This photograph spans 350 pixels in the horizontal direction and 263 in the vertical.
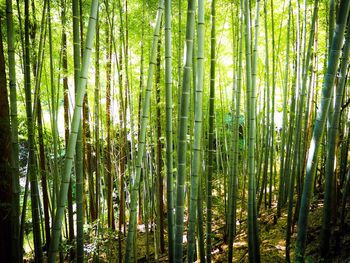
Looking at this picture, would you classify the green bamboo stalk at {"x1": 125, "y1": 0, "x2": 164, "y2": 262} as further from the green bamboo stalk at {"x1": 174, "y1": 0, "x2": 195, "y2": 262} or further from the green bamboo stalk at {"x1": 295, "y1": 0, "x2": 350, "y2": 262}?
the green bamboo stalk at {"x1": 295, "y1": 0, "x2": 350, "y2": 262}

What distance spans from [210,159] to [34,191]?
2063mm

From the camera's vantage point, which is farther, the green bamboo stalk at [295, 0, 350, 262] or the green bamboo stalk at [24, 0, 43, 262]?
the green bamboo stalk at [24, 0, 43, 262]

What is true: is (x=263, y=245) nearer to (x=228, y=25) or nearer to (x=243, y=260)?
(x=243, y=260)

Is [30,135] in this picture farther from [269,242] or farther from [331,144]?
[269,242]

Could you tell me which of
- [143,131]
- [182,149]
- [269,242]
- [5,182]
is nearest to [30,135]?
[5,182]

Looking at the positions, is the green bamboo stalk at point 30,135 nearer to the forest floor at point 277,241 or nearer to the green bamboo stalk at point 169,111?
the green bamboo stalk at point 169,111

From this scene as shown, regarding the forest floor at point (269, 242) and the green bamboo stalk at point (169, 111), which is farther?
the forest floor at point (269, 242)

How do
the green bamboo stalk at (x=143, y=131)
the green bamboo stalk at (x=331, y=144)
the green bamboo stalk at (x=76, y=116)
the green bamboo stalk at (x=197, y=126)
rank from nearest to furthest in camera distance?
the green bamboo stalk at (x=76, y=116) → the green bamboo stalk at (x=197, y=126) → the green bamboo stalk at (x=143, y=131) → the green bamboo stalk at (x=331, y=144)

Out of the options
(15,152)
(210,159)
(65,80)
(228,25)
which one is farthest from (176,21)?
(15,152)

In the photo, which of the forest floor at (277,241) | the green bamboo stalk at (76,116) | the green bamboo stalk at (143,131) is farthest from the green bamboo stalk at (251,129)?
the green bamboo stalk at (76,116)

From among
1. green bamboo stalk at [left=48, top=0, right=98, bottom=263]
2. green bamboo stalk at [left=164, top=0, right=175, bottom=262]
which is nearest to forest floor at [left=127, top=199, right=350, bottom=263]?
green bamboo stalk at [left=164, top=0, right=175, bottom=262]

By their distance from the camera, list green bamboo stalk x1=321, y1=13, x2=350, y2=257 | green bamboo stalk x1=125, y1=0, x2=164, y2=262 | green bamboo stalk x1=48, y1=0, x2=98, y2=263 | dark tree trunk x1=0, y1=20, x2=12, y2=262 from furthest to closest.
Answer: dark tree trunk x1=0, y1=20, x2=12, y2=262 < green bamboo stalk x1=321, y1=13, x2=350, y2=257 < green bamboo stalk x1=125, y1=0, x2=164, y2=262 < green bamboo stalk x1=48, y1=0, x2=98, y2=263

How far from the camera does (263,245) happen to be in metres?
4.28

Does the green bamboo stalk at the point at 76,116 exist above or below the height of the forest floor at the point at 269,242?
above
